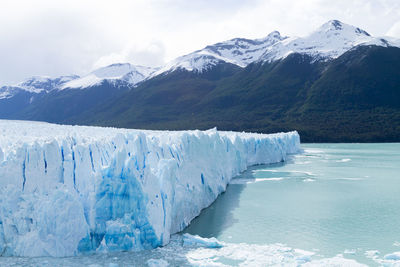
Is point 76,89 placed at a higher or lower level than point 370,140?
higher

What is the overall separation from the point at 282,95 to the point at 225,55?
209 ft

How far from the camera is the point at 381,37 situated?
75625 millimetres

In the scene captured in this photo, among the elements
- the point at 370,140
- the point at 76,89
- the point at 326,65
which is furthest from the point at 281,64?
the point at 76,89

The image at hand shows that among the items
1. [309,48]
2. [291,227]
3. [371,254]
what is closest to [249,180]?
[291,227]

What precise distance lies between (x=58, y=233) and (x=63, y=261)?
60cm

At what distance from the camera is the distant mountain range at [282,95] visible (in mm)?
51594

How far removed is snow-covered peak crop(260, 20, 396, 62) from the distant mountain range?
232 millimetres

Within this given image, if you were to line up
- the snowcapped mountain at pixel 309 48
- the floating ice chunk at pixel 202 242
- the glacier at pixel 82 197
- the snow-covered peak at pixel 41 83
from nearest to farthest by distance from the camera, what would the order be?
the glacier at pixel 82 197, the floating ice chunk at pixel 202 242, the snowcapped mountain at pixel 309 48, the snow-covered peak at pixel 41 83

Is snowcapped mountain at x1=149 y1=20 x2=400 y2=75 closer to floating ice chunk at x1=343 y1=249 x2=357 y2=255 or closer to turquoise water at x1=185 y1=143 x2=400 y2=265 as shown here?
turquoise water at x1=185 y1=143 x2=400 y2=265

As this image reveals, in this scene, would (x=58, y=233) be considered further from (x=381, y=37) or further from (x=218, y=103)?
(x=381, y=37)

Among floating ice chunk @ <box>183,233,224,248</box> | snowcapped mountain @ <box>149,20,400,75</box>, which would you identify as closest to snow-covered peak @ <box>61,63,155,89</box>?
snowcapped mountain @ <box>149,20,400,75</box>

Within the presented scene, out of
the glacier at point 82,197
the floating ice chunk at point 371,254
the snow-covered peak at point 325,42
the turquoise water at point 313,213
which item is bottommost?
the floating ice chunk at point 371,254

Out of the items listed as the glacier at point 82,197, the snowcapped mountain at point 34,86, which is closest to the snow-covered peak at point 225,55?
the snowcapped mountain at point 34,86

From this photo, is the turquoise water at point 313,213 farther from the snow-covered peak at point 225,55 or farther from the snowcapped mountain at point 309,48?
the snow-covered peak at point 225,55
